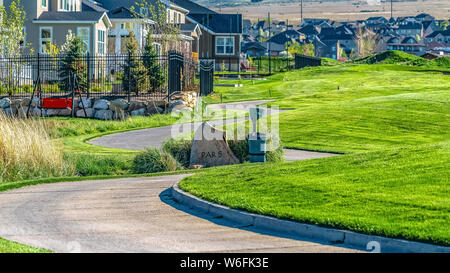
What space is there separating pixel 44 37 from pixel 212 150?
33461 millimetres

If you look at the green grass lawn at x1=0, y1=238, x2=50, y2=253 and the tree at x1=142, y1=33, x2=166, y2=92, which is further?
the tree at x1=142, y1=33, x2=166, y2=92

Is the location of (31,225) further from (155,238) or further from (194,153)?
(194,153)

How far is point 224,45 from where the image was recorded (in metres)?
72.7

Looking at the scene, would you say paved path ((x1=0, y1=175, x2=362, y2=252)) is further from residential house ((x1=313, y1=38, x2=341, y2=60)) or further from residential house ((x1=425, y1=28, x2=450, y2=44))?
residential house ((x1=425, y1=28, x2=450, y2=44))

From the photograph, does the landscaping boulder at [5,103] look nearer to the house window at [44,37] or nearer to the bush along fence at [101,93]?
the bush along fence at [101,93]

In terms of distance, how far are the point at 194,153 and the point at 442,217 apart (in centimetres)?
990

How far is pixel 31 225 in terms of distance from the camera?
31.4ft

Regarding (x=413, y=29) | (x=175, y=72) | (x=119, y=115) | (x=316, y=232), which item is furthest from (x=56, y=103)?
(x=413, y=29)

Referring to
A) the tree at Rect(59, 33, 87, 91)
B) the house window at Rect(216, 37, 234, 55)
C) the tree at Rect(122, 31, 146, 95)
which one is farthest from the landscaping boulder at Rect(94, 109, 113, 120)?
the house window at Rect(216, 37, 234, 55)

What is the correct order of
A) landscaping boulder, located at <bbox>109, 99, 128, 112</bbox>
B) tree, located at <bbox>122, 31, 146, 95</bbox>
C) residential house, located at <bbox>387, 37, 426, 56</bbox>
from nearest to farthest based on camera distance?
landscaping boulder, located at <bbox>109, 99, 128, 112</bbox> → tree, located at <bbox>122, 31, 146, 95</bbox> → residential house, located at <bbox>387, 37, 426, 56</bbox>

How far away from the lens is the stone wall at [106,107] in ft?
93.9

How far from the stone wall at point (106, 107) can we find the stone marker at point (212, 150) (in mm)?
11066

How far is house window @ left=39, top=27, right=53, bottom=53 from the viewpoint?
47.3 metres
